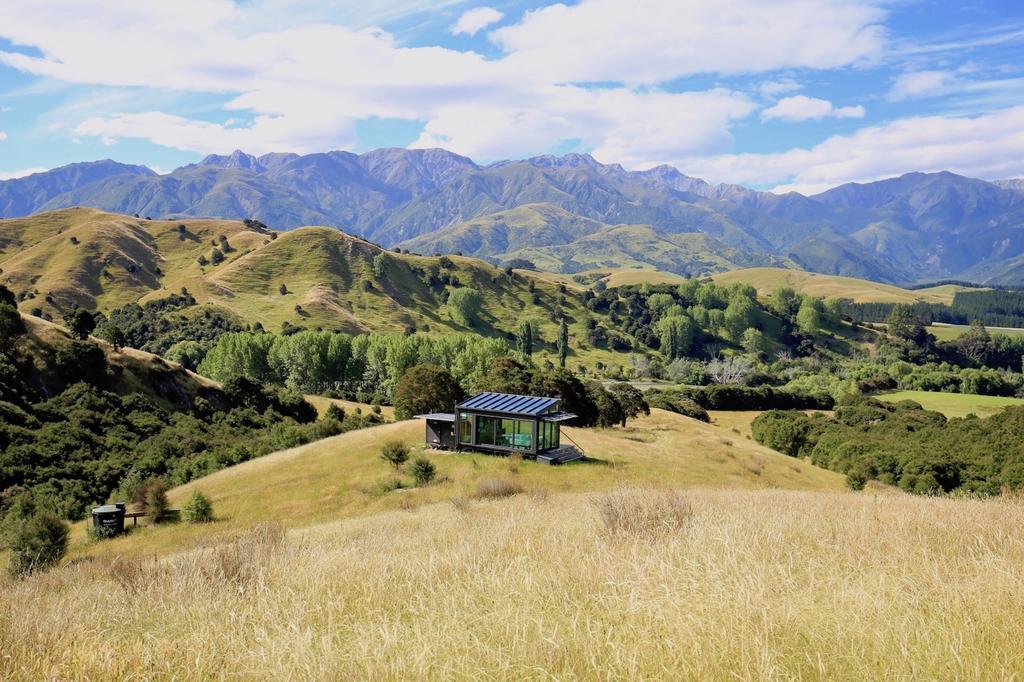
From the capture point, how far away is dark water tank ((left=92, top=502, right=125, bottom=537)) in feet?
95.3

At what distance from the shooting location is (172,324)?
12319cm

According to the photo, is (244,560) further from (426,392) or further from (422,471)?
Answer: (426,392)

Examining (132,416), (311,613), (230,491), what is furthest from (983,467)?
(132,416)

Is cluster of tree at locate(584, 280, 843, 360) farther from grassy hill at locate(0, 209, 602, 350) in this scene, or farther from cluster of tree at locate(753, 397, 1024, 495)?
cluster of tree at locate(753, 397, 1024, 495)

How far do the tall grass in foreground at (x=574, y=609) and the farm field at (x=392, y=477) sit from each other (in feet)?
52.6

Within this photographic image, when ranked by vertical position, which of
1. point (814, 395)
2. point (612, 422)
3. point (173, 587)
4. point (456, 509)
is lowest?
point (814, 395)

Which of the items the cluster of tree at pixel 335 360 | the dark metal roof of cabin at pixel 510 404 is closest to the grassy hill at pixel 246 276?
the cluster of tree at pixel 335 360

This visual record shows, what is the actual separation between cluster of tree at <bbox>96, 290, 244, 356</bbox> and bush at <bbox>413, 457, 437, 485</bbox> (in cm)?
8479

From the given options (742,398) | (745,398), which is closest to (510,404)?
(742,398)

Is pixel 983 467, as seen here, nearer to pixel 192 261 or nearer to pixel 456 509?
pixel 456 509

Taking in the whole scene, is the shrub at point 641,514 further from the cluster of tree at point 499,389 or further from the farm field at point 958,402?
the farm field at point 958,402

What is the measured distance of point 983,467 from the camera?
52.0 metres

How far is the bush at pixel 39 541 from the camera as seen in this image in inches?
844

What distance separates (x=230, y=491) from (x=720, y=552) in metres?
34.0
